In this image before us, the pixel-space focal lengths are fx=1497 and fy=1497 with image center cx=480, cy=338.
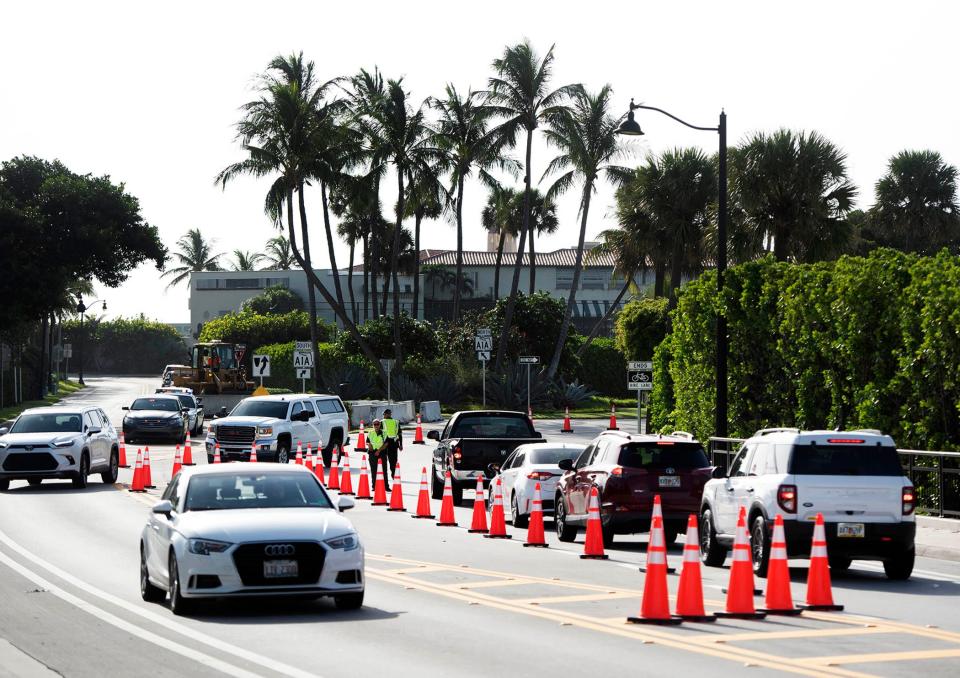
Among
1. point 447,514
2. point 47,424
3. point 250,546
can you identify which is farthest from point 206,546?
point 47,424

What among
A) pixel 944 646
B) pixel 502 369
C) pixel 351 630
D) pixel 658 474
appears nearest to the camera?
pixel 944 646

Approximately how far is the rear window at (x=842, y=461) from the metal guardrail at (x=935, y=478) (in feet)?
17.8

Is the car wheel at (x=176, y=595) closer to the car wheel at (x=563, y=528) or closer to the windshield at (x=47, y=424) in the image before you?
the car wheel at (x=563, y=528)

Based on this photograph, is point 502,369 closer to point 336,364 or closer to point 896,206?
point 336,364

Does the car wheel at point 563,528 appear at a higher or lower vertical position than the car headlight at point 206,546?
lower

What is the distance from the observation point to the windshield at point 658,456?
20984 millimetres

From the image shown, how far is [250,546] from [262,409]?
992 inches

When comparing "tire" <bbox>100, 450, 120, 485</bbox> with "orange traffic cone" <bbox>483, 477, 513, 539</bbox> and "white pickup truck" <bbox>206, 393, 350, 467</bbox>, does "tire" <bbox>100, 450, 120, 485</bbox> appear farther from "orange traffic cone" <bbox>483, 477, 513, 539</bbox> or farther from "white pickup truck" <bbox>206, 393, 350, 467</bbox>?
"orange traffic cone" <bbox>483, 477, 513, 539</bbox>

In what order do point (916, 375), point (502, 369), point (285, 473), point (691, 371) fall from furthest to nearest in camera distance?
1. point (502, 369)
2. point (691, 371)
3. point (916, 375)
4. point (285, 473)

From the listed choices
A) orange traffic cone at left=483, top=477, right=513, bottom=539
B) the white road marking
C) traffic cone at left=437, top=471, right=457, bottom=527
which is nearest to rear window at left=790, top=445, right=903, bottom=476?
orange traffic cone at left=483, top=477, right=513, bottom=539

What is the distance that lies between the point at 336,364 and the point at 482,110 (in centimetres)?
2043

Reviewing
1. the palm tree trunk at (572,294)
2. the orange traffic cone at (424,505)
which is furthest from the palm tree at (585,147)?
the orange traffic cone at (424,505)

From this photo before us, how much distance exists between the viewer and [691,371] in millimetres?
35625

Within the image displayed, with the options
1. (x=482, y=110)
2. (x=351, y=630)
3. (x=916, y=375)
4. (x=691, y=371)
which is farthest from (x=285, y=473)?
(x=482, y=110)
